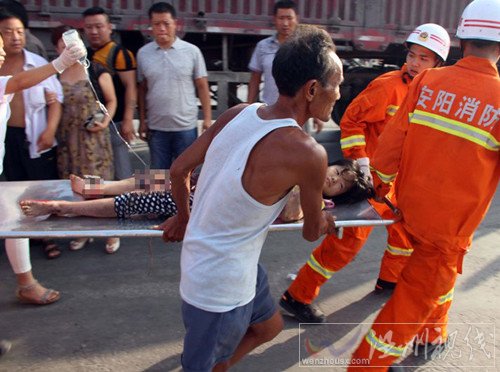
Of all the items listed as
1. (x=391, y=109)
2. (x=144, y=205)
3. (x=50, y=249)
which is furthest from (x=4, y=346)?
(x=391, y=109)

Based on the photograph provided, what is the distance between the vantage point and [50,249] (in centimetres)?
397

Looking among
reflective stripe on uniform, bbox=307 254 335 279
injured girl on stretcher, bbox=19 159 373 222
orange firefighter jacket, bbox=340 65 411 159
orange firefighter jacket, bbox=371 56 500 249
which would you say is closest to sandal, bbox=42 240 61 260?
injured girl on stretcher, bbox=19 159 373 222

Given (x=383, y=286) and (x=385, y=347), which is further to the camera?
(x=383, y=286)

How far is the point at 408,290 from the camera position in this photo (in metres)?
2.46

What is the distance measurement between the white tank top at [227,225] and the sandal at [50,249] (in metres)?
2.28

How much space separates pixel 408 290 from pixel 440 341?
0.65 metres

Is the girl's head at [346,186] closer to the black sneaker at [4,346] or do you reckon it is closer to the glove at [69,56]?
the glove at [69,56]

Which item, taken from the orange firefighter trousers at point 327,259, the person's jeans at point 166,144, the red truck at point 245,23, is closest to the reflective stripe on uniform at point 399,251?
the orange firefighter trousers at point 327,259

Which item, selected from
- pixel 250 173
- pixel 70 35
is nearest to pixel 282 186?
pixel 250 173

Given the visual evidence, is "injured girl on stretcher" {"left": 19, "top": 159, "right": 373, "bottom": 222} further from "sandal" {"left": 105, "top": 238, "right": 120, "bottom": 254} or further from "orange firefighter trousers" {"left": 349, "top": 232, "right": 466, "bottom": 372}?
"sandal" {"left": 105, "top": 238, "right": 120, "bottom": 254}

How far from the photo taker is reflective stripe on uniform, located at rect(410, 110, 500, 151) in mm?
2268

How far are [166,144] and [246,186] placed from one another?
268cm

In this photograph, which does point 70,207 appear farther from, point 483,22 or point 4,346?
point 483,22

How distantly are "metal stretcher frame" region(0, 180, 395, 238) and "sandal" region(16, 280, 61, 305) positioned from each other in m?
0.60
